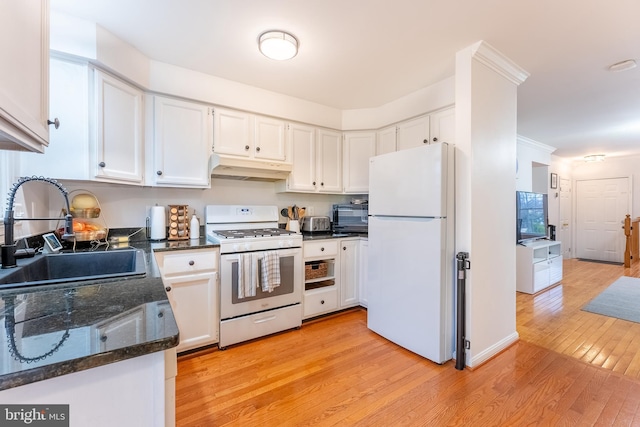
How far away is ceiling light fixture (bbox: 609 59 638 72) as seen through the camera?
222cm

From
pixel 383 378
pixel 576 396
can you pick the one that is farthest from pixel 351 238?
pixel 576 396

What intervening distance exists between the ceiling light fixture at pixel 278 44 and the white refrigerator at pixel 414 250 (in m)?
1.17

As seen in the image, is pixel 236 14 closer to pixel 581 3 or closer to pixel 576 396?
pixel 581 3

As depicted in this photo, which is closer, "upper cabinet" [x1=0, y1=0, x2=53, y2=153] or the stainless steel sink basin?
"upper cabinet" [x1=0, y1=0, x2=53, y2=153]

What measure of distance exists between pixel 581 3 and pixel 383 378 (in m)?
2.62

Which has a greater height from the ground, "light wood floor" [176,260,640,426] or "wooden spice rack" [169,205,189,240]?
"wooden spice rack" [169,205,189,240]

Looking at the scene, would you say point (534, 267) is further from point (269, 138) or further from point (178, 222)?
point (178, 222)

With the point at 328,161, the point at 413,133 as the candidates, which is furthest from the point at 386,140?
the point at 328,161

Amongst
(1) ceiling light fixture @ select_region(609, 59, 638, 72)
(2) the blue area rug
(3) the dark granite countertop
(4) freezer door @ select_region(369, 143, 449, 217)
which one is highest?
(1) ceiling light fixture @ select_region(609, 59, 638, 72)

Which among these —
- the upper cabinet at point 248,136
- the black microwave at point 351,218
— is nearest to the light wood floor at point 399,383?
the black microwave at point 351,218

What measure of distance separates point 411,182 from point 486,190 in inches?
22.5

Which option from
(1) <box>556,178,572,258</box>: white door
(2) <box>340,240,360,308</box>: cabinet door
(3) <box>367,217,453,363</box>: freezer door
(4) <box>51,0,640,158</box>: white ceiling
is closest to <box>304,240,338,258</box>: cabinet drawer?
(2) <box>340,240,360,308</box>: cabinet door

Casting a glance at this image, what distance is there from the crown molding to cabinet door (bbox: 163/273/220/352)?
264cm

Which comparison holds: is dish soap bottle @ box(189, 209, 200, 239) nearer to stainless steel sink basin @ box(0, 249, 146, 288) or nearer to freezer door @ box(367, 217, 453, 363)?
stainless steel sink basin @ box(0, 249, 146, 288)
